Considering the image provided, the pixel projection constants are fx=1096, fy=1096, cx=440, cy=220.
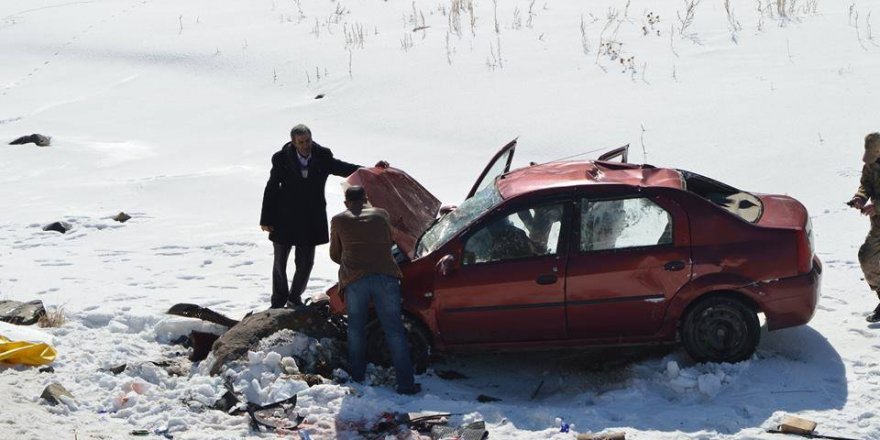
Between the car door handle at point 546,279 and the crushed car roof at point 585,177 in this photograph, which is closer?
the car door handle at point 546,279

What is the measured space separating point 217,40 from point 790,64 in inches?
467

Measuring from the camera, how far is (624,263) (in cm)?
825

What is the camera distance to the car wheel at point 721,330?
8.23 metres

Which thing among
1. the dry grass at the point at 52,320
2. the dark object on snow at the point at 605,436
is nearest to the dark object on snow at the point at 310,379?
the dark object on snow at the point at 605,436

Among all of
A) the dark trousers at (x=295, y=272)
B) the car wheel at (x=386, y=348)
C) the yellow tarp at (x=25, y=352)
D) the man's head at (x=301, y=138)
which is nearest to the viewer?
the yellow tarp at (x=25, y=352)

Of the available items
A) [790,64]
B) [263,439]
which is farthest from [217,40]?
[263,439]

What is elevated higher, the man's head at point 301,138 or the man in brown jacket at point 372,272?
the man's head at point 301,138

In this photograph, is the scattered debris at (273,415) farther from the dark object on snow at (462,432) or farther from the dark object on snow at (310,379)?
the dark object on snow at (462,432)

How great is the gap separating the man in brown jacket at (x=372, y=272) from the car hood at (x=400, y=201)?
26.8 inches

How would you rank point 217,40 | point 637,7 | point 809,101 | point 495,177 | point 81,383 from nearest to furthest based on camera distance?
point 81,383 < point 495,177 < point 809,101 < point 637,7 < point 217,40

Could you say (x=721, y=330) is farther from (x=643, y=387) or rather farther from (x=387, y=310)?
(x=387, y=310)

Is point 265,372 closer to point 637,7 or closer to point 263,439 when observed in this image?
point 263,439

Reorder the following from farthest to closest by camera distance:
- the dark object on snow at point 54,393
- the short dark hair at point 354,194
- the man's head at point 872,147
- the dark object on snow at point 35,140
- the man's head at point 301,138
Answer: the dark object on snow at point 35,140, the man's head at point 301,138, the man's head at point 872,147, the short dark hair at point 354,194, the dark object on snow at point 54,393

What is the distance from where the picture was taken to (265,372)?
27.5 ft
